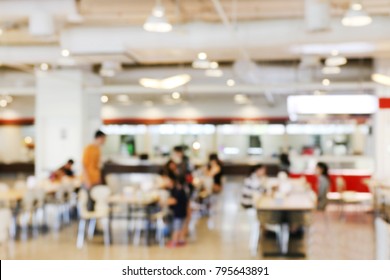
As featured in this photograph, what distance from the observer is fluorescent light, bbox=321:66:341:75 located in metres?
14.2

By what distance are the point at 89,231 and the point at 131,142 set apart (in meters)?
1.56

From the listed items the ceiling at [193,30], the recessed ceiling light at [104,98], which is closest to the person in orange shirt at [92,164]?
the ceiling at [193,30]

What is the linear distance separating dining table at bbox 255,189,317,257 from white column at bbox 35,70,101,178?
3.80 m

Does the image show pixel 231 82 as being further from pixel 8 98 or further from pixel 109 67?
pixel 8 98

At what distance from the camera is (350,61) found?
1611 centimetres

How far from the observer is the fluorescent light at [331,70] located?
1419cm

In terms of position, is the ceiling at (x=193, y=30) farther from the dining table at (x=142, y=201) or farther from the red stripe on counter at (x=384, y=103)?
the dining table at (x=142, y=201)

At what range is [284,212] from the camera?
7.73 m

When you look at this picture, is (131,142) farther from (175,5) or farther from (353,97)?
(353,97)

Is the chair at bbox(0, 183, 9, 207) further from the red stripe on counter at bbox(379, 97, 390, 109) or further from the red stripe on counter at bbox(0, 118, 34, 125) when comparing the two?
the red stripe on counter at bbox(379, 97, 390, 109)

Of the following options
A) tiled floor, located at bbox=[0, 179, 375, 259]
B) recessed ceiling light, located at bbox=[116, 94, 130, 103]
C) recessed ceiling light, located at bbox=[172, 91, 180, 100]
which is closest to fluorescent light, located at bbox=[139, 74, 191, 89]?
recessed ceiling light, located at bbox=[116, 94, 130, 103]

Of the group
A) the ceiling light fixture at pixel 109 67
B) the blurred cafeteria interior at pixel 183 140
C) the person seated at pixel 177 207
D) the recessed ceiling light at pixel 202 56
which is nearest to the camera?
the blurred cafeteria interior at pixel 183 140

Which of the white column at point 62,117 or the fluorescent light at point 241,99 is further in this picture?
the fluorescent light at point 241,99

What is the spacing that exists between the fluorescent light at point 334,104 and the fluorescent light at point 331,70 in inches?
24.1
